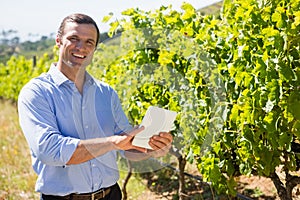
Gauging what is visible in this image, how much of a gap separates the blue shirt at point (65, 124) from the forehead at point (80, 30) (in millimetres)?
205

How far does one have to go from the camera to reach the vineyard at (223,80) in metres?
2.26

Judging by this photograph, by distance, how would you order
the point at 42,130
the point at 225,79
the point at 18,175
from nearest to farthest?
the point at 42,130
the point at 225,79
the point at 18,175

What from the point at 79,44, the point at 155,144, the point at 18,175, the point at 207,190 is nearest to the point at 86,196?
the point at 155,144

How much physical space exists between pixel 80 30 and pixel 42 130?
49 centimetres

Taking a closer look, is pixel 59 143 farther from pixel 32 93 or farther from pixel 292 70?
pixel 292 70

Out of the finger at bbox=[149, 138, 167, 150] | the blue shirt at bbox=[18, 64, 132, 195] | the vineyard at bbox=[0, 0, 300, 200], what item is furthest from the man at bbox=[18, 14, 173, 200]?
the vineyard at bbox=[0, 0, 300, 200]

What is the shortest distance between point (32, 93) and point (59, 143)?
277mm

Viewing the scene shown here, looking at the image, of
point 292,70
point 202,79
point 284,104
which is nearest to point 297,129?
point 284,104

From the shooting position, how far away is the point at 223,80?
279 centimetres

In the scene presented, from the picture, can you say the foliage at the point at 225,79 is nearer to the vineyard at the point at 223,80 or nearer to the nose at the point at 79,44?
the vineyard at the point at 223,80

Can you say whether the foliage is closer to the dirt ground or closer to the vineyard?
the vineyard

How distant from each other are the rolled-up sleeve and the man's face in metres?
0.20

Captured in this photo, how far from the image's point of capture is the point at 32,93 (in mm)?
1930

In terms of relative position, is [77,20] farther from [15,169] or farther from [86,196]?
[15,169]
